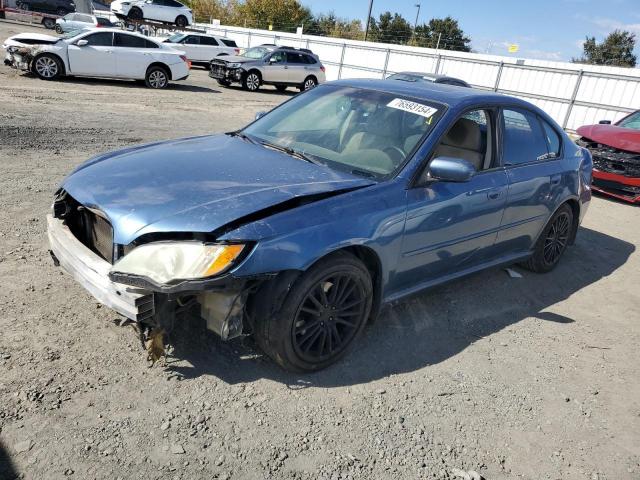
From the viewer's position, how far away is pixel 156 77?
1562 centimetres

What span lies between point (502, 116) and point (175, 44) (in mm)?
21527

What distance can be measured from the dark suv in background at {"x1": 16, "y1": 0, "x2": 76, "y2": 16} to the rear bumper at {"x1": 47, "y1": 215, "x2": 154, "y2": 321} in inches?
1651

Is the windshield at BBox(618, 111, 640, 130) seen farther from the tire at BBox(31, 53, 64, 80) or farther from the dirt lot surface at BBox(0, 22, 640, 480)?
the tire at BBox(31, 53, 64, 80)

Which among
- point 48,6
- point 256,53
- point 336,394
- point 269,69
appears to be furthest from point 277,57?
point 48,6

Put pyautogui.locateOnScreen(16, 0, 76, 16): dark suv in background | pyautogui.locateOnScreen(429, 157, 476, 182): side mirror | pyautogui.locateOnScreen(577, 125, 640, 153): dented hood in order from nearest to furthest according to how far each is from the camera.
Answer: pyautogui.locateOnScreen(429, 157, 476, 182): side mirror < pyautogui.locateOnScreen(577, 125, 640, 153): dented hood < pyautogui.locateOnScreen(16, 0, 76, 16): dark suv in background

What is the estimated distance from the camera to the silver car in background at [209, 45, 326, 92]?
18.7 m

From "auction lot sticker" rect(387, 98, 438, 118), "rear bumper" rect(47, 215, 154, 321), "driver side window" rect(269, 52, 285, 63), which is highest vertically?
"auction lot sticker" rect(387, 98, 438, 118)

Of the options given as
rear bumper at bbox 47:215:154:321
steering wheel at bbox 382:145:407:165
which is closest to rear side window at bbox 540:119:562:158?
steering wheel at bbox 382:145:407:165

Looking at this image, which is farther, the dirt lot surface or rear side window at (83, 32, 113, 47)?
rear side window at (83, 32, 113, 47)

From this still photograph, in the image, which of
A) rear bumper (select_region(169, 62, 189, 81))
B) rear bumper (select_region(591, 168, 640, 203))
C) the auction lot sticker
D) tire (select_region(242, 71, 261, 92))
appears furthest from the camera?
tire (select_region(242, 71, 261, 92))

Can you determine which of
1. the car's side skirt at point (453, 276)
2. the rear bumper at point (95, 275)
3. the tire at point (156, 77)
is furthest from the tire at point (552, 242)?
the tire at point (156, 77)

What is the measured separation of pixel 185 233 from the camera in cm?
259

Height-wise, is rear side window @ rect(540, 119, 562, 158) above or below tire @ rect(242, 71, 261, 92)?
above

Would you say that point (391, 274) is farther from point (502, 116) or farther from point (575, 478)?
point (502, 116)
